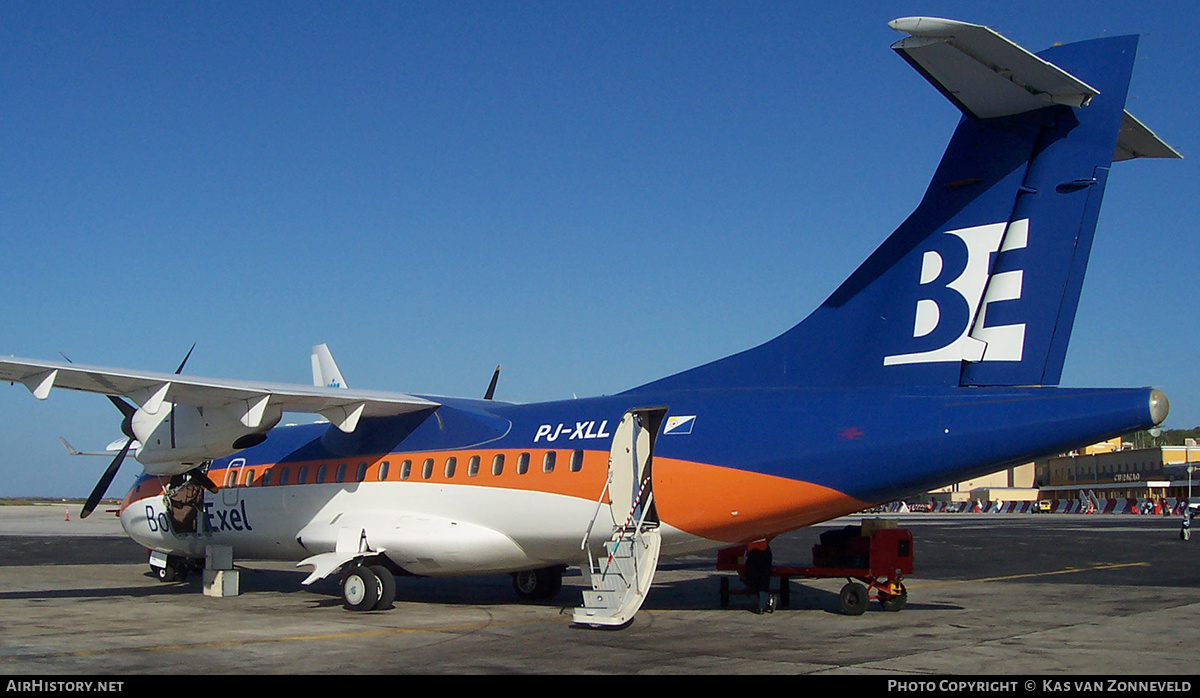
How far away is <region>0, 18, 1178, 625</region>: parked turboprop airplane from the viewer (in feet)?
34.2

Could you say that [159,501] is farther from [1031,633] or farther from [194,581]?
[1031,633]

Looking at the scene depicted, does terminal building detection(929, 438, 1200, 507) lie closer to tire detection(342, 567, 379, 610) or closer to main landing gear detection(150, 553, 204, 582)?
main landing gear detection(150, 553, 204, 582)

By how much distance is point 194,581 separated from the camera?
2039cm

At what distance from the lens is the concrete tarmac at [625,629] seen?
945 cm

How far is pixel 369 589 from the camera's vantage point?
14.3m

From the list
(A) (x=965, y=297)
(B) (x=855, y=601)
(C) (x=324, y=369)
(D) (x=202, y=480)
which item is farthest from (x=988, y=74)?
(C) (x=324, y=369)

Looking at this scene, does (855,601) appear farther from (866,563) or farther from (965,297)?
(965,297)

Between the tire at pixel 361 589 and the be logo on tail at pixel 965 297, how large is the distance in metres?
7.81

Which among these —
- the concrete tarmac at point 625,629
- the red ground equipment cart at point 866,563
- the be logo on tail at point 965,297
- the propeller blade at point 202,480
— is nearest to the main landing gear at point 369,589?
the concrete tarmac at point 625,629

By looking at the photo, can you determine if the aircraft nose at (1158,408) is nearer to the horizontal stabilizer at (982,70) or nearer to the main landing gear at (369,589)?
the horizontal stabilizer at (982,70)

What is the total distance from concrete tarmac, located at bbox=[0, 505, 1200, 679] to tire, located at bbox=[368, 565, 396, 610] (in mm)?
188

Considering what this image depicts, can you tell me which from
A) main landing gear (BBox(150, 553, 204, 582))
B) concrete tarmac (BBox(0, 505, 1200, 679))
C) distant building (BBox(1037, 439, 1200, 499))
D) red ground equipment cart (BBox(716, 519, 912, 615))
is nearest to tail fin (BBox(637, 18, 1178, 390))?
red ground equipment cart (BBox(716, 519, 912, 615))

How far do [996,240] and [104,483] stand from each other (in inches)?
670

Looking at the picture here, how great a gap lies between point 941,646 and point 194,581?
15.5 m
